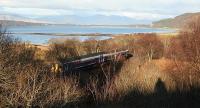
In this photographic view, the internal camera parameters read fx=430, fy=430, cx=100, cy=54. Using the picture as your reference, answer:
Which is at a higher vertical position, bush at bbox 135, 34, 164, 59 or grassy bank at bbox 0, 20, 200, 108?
grassy bank at bbox 0, 20, 200, 108

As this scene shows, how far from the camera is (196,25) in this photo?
146ft

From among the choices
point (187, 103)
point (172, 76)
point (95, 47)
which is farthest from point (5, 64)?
point (95, 47)

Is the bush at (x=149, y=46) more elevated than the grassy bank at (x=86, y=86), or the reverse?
the grassy bank at (x=86, y=86)

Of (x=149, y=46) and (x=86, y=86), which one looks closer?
(x=86, y=86)

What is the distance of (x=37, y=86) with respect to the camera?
18.3 m

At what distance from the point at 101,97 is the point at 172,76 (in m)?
7.86

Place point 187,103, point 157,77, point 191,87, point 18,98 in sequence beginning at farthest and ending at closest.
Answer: point 157,77 → point 191,87 → point 187,103 → point 18,98

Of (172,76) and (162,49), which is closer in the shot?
(172,76)

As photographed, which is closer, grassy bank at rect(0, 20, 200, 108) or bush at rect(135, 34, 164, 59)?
grassy bank at rect(0, 20, 200, 108)

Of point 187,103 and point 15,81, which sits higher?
point 15,81

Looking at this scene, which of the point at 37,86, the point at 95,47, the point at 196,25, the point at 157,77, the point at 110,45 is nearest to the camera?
the point at 37,86

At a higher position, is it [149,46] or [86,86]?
[86,86]

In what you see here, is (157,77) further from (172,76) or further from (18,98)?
(18,98)

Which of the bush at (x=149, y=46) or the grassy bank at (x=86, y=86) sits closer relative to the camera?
the grassy bank at (x=86, y=86)
